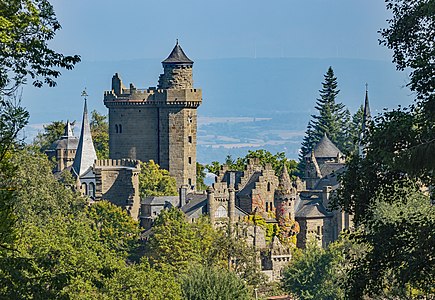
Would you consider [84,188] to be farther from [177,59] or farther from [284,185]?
[284,185]

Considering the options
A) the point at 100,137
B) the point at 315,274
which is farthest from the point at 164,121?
the point at 315,274

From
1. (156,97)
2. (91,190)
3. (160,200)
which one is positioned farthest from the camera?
(156,97)

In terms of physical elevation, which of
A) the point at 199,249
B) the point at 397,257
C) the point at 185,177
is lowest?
the point at 397,257

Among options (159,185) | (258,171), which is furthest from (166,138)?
(258,171)

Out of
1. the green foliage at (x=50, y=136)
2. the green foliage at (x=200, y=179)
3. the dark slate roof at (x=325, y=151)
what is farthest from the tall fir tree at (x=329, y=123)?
the green foliage at (x=50, y=136)

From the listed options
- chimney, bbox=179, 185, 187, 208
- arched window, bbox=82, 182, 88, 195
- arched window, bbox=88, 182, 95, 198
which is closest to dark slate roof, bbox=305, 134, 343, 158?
arched window, bbox=88, 182, 95, 198

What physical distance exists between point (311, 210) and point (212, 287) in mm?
41636

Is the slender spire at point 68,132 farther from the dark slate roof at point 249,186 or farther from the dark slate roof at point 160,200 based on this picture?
the dark slate roof at point 249,186

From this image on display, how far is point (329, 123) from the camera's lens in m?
145

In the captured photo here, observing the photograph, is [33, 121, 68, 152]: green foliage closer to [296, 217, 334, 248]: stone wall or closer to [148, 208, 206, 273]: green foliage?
[296, 217, 334, 248]: stone wall

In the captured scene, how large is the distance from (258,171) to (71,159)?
25.9 m

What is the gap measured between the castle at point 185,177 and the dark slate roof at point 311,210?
6 centimetres

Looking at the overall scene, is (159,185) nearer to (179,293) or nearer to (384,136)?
(179,293)

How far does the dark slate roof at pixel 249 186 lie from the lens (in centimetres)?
9244
